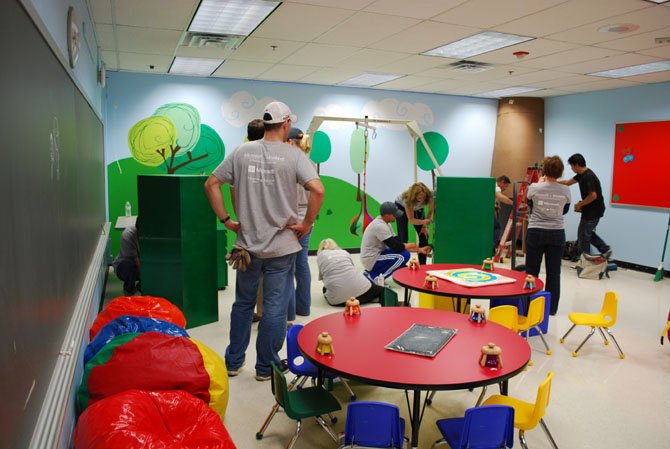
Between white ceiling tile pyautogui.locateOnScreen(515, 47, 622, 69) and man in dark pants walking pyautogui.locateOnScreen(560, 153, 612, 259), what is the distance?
1234 mm

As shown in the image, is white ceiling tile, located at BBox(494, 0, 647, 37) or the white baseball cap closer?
the white baseball cap

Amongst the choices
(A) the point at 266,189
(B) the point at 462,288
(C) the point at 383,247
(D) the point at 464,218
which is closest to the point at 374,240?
(C) the point at 383,247

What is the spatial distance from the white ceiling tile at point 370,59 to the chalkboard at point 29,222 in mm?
4549

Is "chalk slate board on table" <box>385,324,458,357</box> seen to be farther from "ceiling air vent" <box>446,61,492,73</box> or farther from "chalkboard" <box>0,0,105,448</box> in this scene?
"ceiling air vent" <box>446,61,492,73</box>

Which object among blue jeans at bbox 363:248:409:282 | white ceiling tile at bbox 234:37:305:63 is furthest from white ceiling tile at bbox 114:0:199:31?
blue jeans at bbox 363:248:409:282

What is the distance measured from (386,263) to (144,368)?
3705mm

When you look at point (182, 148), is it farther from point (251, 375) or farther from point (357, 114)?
point (251, 375)

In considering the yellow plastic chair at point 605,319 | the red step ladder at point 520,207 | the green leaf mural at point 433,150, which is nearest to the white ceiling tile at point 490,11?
the yellow plastic chair at point 605,319

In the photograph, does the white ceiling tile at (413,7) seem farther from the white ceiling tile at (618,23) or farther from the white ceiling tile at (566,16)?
the white ceiling tile at (618,23)

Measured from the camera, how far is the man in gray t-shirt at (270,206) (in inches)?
133

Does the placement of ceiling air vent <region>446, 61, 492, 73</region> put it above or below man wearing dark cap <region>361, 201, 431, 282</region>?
above

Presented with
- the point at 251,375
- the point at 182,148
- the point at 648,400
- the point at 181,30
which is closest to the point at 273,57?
the point at 181,30

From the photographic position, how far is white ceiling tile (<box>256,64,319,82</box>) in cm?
723

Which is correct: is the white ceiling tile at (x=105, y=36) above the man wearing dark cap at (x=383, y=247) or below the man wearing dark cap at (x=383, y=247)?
above
